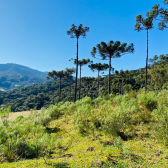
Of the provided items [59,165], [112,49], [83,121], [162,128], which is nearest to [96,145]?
[59,165]

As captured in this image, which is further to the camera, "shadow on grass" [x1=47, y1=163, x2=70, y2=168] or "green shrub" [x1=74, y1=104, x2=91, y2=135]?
"green shrub" [x1=74, y1=104, x2=91, y2=135]

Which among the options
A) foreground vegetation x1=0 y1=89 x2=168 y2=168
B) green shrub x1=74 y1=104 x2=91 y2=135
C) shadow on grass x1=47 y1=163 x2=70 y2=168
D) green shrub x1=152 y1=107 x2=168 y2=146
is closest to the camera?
shadow on grass x1=47 y1=163 x2=70 y2=168

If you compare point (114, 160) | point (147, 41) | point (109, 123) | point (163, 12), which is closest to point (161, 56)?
point (147, 41)

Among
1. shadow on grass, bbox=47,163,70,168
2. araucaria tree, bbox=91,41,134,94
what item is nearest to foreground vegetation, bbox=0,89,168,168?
shadow on grass, bbox=47,163,70,168

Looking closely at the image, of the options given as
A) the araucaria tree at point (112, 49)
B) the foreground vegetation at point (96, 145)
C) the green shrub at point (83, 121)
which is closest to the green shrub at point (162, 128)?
the foreground vegetation at point (96, 145)

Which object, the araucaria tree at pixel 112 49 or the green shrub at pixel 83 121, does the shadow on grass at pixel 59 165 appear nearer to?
the green shrub at pixel 83 121

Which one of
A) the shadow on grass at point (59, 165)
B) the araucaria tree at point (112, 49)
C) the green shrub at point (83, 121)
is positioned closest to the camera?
the shadow on grass at point (59, 165)

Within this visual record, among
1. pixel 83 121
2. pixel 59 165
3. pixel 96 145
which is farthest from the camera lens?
pixel 83 121

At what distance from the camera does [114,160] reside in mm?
3594

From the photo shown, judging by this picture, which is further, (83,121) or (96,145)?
(83,121)

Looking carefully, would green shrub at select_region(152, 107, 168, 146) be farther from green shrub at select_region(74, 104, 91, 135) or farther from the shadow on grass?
green shrub at select_region(74, 104, 91, 135)

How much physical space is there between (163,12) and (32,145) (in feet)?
45.6

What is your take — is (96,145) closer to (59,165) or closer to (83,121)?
(59,165)

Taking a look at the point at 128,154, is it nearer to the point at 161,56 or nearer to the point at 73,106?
the point at 73,106
